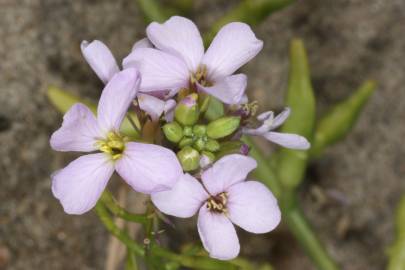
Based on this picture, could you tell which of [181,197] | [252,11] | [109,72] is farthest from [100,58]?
[252,11]

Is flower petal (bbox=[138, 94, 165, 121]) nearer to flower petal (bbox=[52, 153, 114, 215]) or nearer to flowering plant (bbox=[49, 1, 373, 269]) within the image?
flowering plant (bbox=[49, 1, 373, 269])

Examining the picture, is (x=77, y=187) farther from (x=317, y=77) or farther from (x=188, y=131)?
(x=317, y=77)

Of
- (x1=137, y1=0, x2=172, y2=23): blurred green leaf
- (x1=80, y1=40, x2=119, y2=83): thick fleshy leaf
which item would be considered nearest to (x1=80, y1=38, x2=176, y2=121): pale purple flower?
(x1=80, y1=40, x2=119, y2=83): thick fleshy leaf

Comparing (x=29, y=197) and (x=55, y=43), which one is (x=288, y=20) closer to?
(x=55, y=43)

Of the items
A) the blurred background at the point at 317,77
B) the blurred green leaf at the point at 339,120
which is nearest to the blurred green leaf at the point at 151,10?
the blurred background at the point at 317,77

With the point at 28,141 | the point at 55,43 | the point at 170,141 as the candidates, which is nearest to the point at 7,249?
the point at 28,141
